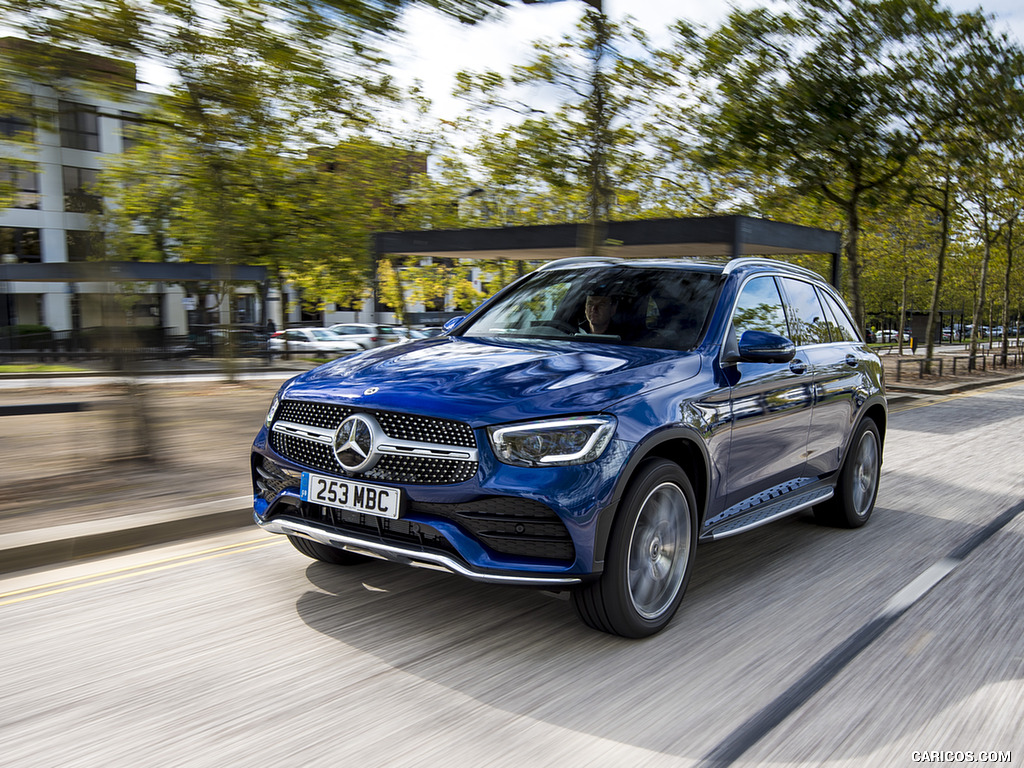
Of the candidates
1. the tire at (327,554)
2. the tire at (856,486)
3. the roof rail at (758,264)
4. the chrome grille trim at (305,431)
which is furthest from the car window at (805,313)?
the chrome grille trim at (305,431)

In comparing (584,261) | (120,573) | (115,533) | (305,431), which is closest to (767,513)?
(584,261)

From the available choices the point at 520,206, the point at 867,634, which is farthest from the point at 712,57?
the point at 867,634

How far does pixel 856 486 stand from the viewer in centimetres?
644

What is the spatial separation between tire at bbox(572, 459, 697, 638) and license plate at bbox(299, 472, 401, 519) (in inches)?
35.0

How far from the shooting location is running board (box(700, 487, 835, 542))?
183 inches

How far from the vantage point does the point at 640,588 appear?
4.04 m

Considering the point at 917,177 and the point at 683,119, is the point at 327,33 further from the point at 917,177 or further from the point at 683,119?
the point at 917,177

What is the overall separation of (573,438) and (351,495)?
3.22 feet

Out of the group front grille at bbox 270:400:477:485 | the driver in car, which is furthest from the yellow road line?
the driver in car

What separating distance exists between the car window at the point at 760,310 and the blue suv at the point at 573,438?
15 mm

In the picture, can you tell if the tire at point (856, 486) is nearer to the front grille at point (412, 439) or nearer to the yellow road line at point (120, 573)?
the front grille at point (412, 439)

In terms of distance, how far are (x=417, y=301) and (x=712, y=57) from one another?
1389 cm

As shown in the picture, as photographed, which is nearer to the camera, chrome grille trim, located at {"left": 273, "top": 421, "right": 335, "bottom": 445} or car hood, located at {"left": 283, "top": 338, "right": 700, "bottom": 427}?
car hood, located at {"left": 283, "top": 338, "right": 700, "bottom": 427}

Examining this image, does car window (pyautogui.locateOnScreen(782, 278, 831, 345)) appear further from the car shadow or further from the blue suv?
the car shadow
